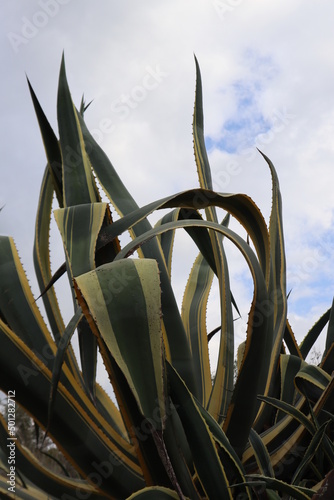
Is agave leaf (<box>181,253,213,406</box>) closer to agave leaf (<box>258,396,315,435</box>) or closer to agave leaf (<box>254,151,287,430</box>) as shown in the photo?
agave leaf (<box>254,151,287,430</box>)

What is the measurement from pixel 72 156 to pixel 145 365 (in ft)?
2.07

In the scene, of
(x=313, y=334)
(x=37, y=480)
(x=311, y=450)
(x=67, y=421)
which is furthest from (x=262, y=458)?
(x=313, y=334)

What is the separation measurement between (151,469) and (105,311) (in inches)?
12.3

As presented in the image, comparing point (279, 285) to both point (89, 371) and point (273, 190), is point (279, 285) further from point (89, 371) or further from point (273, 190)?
point (89, 371)

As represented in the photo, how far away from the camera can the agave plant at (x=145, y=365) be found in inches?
26.4

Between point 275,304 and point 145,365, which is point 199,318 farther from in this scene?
point 145,365

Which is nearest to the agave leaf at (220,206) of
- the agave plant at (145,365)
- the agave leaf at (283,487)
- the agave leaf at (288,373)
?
the agave plant at (145,365)

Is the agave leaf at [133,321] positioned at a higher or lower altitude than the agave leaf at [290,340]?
lower

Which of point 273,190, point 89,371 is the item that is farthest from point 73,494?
point 273,190

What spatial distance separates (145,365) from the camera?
0.64 meters

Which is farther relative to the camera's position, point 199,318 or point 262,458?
point 199,318

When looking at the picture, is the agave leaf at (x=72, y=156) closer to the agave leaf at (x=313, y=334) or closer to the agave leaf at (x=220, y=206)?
the agave leaf at (x=220, y=206)

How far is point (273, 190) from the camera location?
4.02ft

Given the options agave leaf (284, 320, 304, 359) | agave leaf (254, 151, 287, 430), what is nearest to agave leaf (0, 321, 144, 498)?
agave leaf (254, 151, 287, 430)
